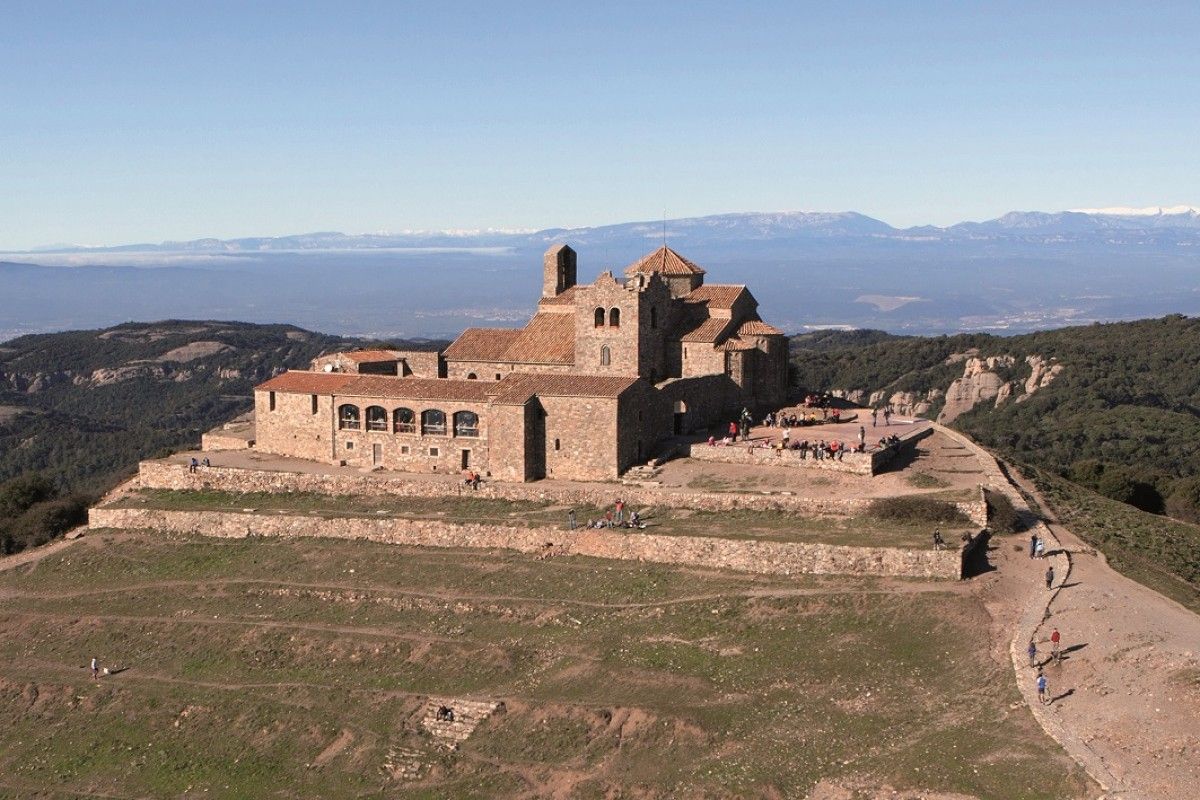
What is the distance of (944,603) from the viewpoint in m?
33.4

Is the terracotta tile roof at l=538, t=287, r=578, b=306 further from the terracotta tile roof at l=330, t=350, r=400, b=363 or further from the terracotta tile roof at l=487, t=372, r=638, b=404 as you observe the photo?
the terracotta tile roof at l=487, t=372, r=638, b=404

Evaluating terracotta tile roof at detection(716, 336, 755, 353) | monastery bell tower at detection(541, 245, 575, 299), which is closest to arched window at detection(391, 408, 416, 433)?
monastery bell tower at detection(541, 245, 575, 299)

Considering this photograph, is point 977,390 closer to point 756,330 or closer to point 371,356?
point 756,330

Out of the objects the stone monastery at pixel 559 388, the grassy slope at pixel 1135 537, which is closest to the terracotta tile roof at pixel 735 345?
the stone monastery at pixel 559 388

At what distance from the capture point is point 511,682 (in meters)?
32.7

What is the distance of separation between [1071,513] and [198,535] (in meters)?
27.1

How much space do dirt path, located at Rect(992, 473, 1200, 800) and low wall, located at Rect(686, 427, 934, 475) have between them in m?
6.09

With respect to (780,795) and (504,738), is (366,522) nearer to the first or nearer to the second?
(504,738)

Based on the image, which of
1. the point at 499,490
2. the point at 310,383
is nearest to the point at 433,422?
the point at 499,490

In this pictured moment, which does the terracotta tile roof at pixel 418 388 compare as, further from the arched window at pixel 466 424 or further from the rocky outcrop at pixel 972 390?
the rocky outcrop at pixel 972 390

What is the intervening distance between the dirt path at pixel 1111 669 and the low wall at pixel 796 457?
6093 millimetres

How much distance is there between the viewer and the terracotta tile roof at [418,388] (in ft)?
150

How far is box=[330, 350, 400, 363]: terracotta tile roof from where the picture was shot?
175ft

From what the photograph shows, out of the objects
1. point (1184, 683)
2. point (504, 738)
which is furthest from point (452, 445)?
point (1184, 683)
